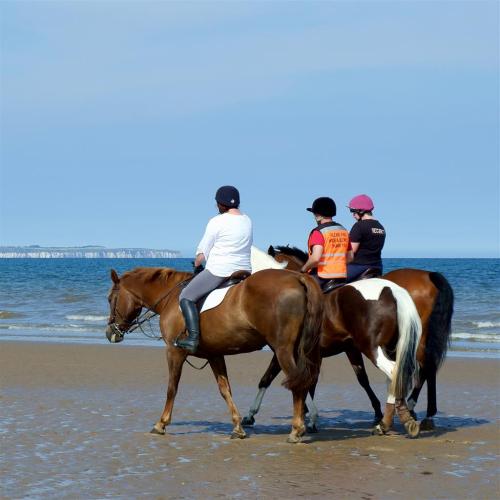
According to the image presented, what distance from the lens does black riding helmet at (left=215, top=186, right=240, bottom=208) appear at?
30.9ft

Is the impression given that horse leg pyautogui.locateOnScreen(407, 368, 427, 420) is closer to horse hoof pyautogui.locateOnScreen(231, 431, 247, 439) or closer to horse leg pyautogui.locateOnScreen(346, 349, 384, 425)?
horse leg pyautogui.locateOnScreen(346, 349, 384, 425)

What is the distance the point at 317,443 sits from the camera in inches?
364

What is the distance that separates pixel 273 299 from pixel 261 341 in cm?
66

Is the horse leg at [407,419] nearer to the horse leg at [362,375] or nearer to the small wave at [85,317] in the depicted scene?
the horse leg at [362,375]

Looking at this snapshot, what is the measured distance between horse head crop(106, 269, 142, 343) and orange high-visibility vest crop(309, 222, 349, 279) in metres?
2.16

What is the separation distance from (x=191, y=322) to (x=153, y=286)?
112 cm

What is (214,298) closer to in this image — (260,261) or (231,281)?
(231,281)

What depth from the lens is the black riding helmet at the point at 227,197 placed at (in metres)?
9.41

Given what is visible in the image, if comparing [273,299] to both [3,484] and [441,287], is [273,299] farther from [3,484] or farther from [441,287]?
[3,484]

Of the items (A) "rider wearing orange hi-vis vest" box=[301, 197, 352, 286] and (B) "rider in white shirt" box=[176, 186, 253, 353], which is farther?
(A) "rider wearing orange hi-vis vest" box=[301, 197, 352, 286]

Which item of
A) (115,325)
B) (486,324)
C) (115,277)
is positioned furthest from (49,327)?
(115,277)

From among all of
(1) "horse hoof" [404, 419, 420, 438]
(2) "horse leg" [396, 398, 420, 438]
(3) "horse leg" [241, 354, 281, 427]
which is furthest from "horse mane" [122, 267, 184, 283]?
(1) "horse hoof" [404, 419, 420, 438]

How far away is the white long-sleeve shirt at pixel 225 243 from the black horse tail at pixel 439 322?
7.60ft

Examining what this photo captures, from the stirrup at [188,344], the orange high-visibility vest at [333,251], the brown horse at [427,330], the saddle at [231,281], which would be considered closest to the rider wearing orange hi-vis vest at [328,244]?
the orange high-visibility vest at [333,251]
